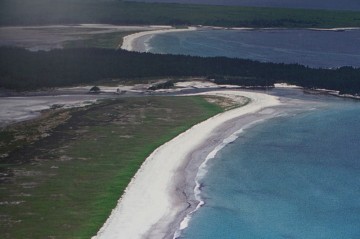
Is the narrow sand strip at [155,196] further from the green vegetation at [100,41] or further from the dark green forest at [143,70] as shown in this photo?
the green vegetation at [100,41]

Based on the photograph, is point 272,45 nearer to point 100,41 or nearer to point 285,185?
point 100,41

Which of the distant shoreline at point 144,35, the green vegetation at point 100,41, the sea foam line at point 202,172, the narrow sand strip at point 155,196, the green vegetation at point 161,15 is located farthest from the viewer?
the green vegetation at point 161,15

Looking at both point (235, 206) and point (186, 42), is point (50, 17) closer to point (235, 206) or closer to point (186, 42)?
point (186, 42)

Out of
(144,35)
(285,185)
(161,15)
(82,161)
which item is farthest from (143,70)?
(161,15)

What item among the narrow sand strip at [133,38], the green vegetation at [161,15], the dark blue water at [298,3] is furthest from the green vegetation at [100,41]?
the dark blue water at [298,3]

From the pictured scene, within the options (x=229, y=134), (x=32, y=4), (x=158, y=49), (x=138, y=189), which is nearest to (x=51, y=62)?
(x=158, y=49)

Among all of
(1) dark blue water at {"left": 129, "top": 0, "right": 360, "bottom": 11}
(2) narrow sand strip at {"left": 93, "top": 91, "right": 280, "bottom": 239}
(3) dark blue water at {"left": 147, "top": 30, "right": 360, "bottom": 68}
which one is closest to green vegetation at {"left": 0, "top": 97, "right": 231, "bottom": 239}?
(2) narrow sand strip at {"left": 93, "top": 91, "right": 280, "bottom": 239}

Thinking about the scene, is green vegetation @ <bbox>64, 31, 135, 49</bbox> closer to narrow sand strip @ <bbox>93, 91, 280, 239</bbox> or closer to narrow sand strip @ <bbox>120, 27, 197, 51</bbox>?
narrow sand strip @ <bbox>120, 27, 197, 51</bbox>

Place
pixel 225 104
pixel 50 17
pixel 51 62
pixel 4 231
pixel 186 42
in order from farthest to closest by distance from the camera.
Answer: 1. pixel 50 17
2. pixel 186 42
3. pixel 51 62
4. pixel 225 104
5. pixel 4 231
